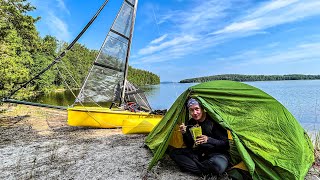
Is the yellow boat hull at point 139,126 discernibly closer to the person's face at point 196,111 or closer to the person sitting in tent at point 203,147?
A: the person sitting in tent at point 203,147

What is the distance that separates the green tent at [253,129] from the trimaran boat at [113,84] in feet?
15.4

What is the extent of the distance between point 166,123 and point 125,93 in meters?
5.95

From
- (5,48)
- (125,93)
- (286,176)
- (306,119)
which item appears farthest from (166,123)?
(306,119)

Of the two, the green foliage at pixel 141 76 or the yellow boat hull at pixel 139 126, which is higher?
the green foliage at pixel 141 76

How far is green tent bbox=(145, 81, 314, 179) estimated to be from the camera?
4.86m

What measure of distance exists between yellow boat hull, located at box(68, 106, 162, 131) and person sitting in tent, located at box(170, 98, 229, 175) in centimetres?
424

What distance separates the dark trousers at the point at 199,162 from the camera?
197 inches

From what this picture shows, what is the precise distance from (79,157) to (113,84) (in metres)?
5.18

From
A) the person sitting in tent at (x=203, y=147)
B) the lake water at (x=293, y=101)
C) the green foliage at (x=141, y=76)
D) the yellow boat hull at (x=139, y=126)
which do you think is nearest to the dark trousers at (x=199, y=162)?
the person sitting in tent at (x=203, y=147)

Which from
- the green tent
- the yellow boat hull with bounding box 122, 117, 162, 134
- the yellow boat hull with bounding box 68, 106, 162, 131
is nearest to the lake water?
the yellow boat hull with bounding box 122, 117, 162, 134

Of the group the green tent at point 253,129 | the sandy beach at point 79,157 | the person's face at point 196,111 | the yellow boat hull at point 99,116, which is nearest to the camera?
the green tent at point 253,129

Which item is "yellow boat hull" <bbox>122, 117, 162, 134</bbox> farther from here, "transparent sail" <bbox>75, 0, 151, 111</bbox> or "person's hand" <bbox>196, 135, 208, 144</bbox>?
"person's hand" <bbox>196, 135, 208, 144</bbox>

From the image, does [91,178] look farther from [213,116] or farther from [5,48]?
[5,48]

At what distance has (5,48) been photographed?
12828mm
